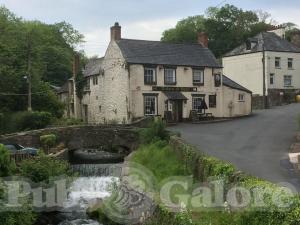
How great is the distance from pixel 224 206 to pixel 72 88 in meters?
52.2

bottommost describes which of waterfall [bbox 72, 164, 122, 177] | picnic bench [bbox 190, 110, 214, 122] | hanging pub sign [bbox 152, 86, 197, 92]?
waterfall [bbox 72, 164, 122, 177]

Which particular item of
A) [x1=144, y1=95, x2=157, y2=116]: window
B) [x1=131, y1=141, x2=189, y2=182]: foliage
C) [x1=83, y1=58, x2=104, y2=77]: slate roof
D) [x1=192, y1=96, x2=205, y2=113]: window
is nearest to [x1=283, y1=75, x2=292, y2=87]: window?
[x1=192, y1=96, x2=205, y2=113]: window

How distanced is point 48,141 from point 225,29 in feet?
213

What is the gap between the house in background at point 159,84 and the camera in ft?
162

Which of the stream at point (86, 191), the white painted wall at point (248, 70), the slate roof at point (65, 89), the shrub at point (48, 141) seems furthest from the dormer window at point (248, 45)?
the stream at point (86, 191)

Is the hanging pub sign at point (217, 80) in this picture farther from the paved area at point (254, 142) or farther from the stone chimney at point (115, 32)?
the stone chimney at point (115, 32)

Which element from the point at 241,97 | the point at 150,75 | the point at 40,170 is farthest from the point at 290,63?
the point at 40,170

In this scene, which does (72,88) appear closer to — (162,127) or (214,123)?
(214,123)

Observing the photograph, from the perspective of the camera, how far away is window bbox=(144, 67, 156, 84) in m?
49.8

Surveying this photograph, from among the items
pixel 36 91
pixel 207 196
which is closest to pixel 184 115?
pixel 36 91

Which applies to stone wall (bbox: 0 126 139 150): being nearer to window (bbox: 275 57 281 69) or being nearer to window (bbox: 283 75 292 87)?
window (bbox: 275 57 281 69)

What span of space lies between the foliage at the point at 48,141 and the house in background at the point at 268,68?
112 ft

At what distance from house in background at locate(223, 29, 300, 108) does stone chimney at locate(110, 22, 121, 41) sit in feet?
74.3

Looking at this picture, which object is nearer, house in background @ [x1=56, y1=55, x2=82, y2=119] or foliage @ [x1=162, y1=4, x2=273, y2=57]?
house in background @ [x1=56, y1=55, x2=82, y2=119]
